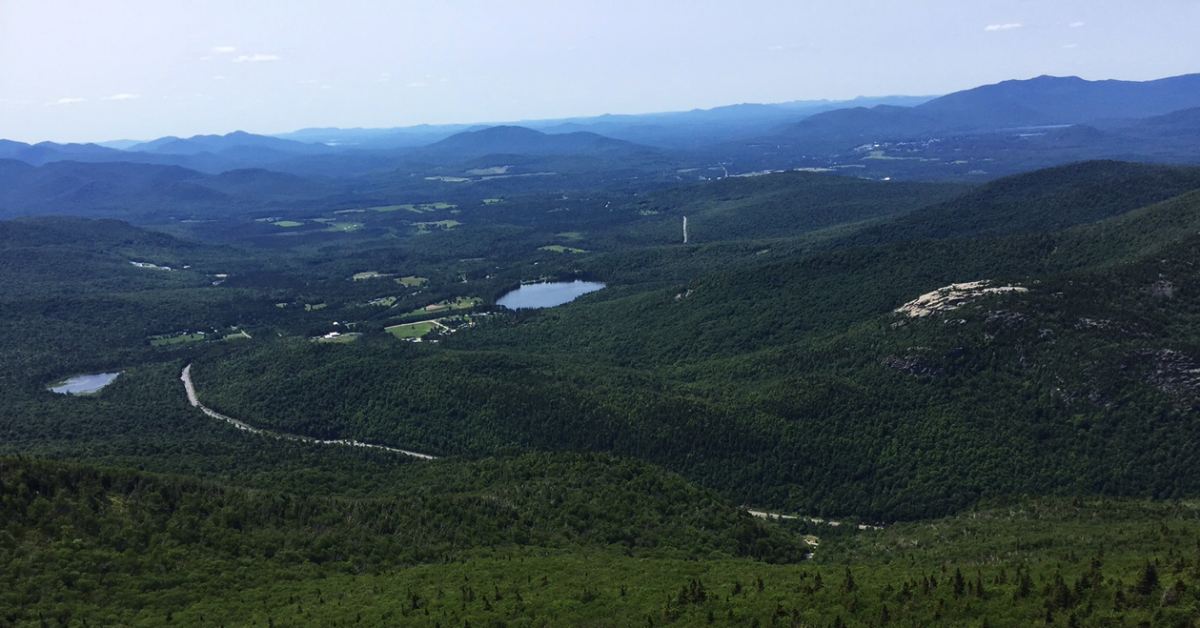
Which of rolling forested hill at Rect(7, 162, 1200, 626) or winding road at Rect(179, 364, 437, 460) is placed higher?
rolling forested hill at Rect(7, 162, 1200, 626)

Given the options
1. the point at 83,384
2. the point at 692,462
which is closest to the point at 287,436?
the point at 83,384

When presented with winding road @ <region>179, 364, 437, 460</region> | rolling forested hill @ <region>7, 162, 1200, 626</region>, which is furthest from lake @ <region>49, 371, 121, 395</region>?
winding road @ <region>179, 364, 437, 460</region>

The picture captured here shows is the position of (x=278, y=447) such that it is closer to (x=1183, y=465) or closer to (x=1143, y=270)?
(x=1183, y=465)

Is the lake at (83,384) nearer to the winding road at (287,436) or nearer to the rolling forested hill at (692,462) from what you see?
the rolling forested hill at (692,462)

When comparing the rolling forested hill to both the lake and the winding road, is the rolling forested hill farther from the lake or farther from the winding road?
the lake

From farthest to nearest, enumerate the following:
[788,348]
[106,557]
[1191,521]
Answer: [788,348], [1191,521], [106,557]

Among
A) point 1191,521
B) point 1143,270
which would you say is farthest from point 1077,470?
point 1143,270

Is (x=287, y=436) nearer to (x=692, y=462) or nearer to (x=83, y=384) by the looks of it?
(x=83, y=384)

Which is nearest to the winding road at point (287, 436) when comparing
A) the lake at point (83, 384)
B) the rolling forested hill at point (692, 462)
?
the rolling forested hill at point (692, 462)
